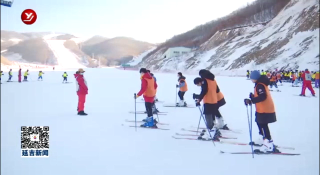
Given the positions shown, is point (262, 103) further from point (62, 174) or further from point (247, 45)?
point (247, 45)

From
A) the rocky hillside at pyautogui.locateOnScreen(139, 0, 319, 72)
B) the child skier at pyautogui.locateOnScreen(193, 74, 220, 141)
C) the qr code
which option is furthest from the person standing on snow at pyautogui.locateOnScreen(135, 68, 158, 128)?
the rocky hillside at pyautogui.locateOnScreen(139, 0, 319, 72)

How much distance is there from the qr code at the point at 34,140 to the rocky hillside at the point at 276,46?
31.7 metres

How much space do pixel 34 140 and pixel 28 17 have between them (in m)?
1.34

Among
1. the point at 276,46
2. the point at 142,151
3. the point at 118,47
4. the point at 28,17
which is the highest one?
the point at 118,47

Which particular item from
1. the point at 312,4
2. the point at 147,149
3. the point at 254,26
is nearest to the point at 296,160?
the point at 147,149

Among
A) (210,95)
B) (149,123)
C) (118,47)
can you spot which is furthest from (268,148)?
(118,47)

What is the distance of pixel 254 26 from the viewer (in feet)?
196

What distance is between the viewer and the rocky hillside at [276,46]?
3411cm

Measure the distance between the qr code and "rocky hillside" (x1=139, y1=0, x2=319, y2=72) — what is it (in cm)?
3171

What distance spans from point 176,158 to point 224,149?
1003 mm

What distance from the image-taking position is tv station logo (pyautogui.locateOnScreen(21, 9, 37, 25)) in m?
3.00

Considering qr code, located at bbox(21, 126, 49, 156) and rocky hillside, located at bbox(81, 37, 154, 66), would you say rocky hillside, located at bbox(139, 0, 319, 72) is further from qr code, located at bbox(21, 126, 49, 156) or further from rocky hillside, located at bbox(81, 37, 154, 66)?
rocky hillside, located at bbox(81, 37, 154, 66)

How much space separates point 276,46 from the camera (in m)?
40.6

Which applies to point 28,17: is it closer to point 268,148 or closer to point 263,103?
point 263,103
